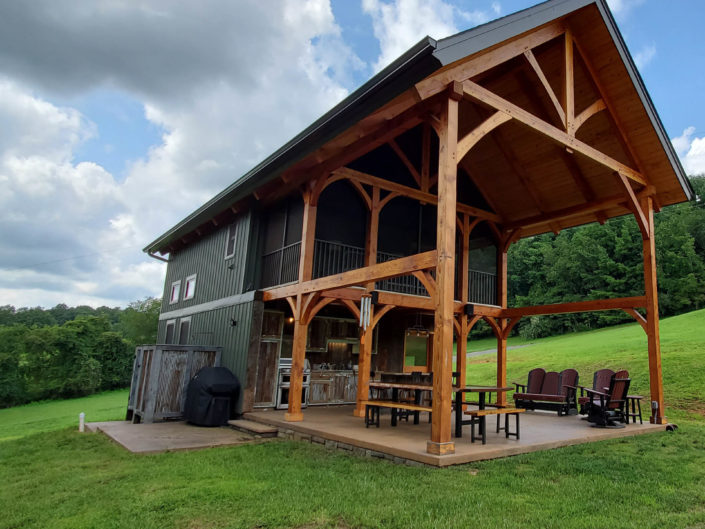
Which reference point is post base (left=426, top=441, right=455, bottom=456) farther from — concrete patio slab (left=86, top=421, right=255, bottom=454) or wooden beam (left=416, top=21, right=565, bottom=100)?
wooden beam (left=416, top=21, right=565, bottom=100)

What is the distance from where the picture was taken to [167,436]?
749 centimetres

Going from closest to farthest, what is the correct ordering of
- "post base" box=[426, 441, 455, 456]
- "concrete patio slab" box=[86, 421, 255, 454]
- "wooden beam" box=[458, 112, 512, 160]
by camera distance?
"post base" box=[426, 441, 455, 456] < "wooden beam" box=[458, 112, 512, 160] < "concrete patio slab" box=[86, 421, 255, 454]

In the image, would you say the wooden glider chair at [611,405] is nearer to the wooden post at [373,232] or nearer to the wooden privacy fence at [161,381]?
the wooden post at [373,232]

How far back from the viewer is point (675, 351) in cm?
1609

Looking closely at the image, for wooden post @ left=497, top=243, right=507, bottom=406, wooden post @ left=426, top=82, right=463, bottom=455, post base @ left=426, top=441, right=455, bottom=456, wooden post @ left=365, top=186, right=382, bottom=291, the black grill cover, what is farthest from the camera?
wooden post @ left=497, top=243, right=507, bottom=406

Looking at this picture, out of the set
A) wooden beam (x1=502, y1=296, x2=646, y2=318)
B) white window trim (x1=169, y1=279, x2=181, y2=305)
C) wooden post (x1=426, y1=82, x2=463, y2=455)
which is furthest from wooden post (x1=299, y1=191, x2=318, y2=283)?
white window trim (x1=169, y1=279, x2=181, y2=305)

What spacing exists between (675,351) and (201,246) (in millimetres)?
16366

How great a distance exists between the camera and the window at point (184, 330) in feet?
42.9

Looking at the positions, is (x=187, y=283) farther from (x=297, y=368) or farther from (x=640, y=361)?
(x=640, y=361)

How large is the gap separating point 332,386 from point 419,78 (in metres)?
7.62

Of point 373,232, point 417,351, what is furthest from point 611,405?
point 373,232

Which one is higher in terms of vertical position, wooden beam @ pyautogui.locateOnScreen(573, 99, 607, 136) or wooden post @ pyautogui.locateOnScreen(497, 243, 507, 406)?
wooden beam @ pyautogui.locateOnScreen(573, 99, 607, 136)

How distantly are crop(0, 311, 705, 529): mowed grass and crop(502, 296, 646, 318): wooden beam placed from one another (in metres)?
2.81

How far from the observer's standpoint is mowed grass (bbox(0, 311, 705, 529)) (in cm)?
360
